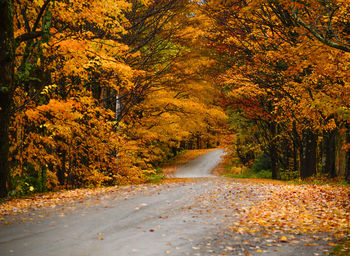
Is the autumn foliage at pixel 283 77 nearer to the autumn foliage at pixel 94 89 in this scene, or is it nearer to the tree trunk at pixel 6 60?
the autumn foliage at pixel 94 89

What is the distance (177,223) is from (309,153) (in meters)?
11.6

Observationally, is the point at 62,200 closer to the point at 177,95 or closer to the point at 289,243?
the point at 289,243

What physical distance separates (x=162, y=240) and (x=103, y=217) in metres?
2.29

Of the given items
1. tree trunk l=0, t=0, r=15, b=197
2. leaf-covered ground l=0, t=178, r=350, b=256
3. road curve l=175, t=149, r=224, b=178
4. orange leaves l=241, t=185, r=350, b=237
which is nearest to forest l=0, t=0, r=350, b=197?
tree trunk l=0, t=0, r=15, b=197

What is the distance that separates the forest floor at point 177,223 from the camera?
5520mm

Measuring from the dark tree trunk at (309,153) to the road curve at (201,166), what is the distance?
10079 millimetres

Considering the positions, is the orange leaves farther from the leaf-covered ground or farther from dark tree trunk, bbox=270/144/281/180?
dark tree trunk, bbox=270/144/281/180

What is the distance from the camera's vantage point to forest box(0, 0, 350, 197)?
9.56m

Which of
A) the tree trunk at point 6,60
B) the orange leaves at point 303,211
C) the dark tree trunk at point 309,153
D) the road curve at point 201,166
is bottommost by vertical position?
the road curve at point 201,166

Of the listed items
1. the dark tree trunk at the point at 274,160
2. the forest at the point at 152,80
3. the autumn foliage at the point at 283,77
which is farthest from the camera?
the dark tree trunk at the point at 274,160

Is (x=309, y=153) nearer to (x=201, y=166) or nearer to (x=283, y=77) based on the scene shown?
(x=283, y=77)

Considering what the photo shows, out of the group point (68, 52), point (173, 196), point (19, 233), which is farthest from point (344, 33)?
point (19, 233)

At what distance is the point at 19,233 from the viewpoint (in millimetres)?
6359

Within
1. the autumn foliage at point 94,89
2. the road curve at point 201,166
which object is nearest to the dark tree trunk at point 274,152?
the autumn foliage at point 94,89
